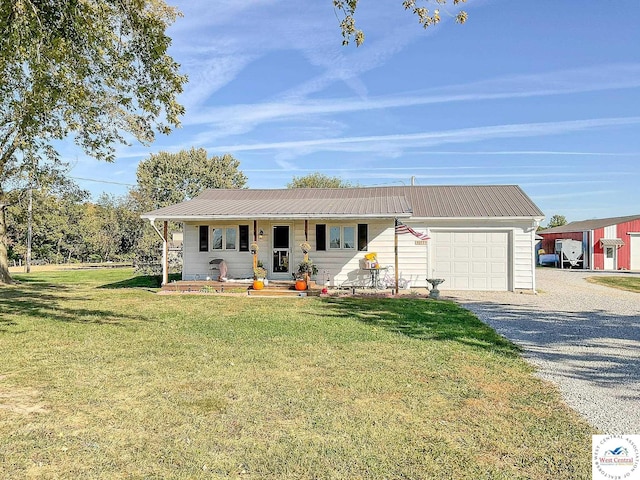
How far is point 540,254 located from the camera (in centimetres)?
3391

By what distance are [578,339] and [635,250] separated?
2622 centimetres

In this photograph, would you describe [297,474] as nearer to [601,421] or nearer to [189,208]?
[601,421]

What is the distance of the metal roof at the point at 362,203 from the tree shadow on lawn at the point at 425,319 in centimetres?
305

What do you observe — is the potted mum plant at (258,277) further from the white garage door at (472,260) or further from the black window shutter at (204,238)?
the white garage door at (472,260)

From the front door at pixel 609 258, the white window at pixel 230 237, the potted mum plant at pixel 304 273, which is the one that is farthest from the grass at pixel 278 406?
the front door at pixel 609 258

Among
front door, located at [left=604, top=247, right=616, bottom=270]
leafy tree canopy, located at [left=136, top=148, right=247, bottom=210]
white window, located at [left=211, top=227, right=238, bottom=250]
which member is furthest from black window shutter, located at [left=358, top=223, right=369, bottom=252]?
leafy tree canopy, located at [left=136, top=148, right=247, bottom=210]

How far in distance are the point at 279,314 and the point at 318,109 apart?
14.7 metres

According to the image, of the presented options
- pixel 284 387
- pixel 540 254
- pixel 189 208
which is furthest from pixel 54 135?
pixel 540 254

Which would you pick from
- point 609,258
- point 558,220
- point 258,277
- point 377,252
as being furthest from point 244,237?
point 558,220

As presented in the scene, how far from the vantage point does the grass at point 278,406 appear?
3082mm

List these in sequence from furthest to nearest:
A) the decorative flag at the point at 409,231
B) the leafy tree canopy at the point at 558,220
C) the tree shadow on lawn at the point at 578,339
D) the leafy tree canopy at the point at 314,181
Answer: the leafy tree canopy at the point at 558,220, the leafy tree canopy at the point at 314,181, the decorative flag at the point at 409,231, the tree shadow on lawn at the point at 578,339

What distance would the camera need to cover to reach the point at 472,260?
1539 centimetres
